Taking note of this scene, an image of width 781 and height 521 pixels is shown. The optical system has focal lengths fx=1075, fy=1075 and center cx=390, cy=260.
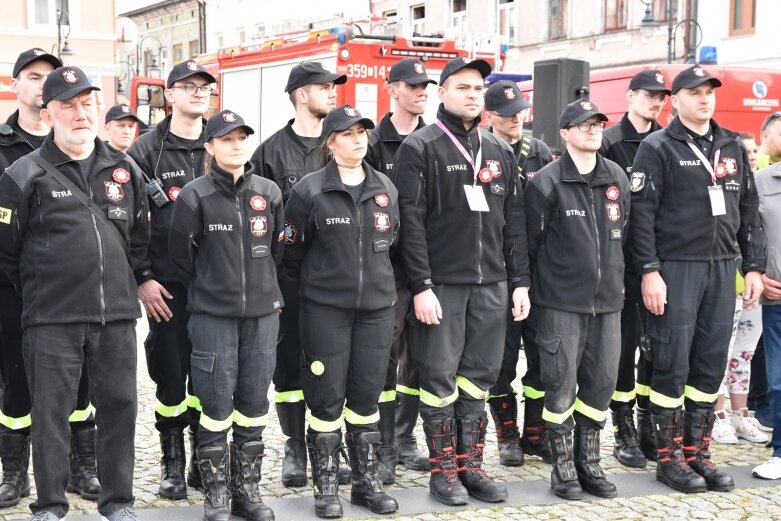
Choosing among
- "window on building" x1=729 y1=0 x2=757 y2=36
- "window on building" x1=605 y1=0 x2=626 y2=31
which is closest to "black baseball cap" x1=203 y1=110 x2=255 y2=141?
"window on building" x1=729 y1=0 x2=757 y2=36

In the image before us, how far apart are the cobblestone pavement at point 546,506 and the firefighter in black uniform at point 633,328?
171mm

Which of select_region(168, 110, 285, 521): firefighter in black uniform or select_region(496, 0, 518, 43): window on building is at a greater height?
select_region(496, 0, 518, 43): window on building

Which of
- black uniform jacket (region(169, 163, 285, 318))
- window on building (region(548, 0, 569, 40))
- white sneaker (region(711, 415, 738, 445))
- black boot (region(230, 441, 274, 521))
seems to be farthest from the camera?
window on building (region(548, 0, 569, 40))

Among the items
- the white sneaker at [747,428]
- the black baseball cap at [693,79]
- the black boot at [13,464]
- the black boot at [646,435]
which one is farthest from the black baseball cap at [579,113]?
the black boot at [13,464]

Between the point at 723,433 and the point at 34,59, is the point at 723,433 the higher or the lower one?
the lower one

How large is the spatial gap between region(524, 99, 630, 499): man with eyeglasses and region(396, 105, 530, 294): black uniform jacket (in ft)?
0.96

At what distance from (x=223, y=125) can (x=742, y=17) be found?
67.5 feet

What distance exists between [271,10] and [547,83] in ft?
96.0

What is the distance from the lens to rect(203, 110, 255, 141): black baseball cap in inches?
212

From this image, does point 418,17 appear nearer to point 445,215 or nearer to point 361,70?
point 361,70

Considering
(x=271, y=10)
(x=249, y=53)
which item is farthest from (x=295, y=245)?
(x=271, y=10)

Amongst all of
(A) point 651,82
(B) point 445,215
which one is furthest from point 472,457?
(A) point 651,82

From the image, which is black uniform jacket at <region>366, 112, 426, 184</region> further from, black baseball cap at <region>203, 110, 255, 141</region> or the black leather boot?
the black leather boot

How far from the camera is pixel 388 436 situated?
20.7ft
